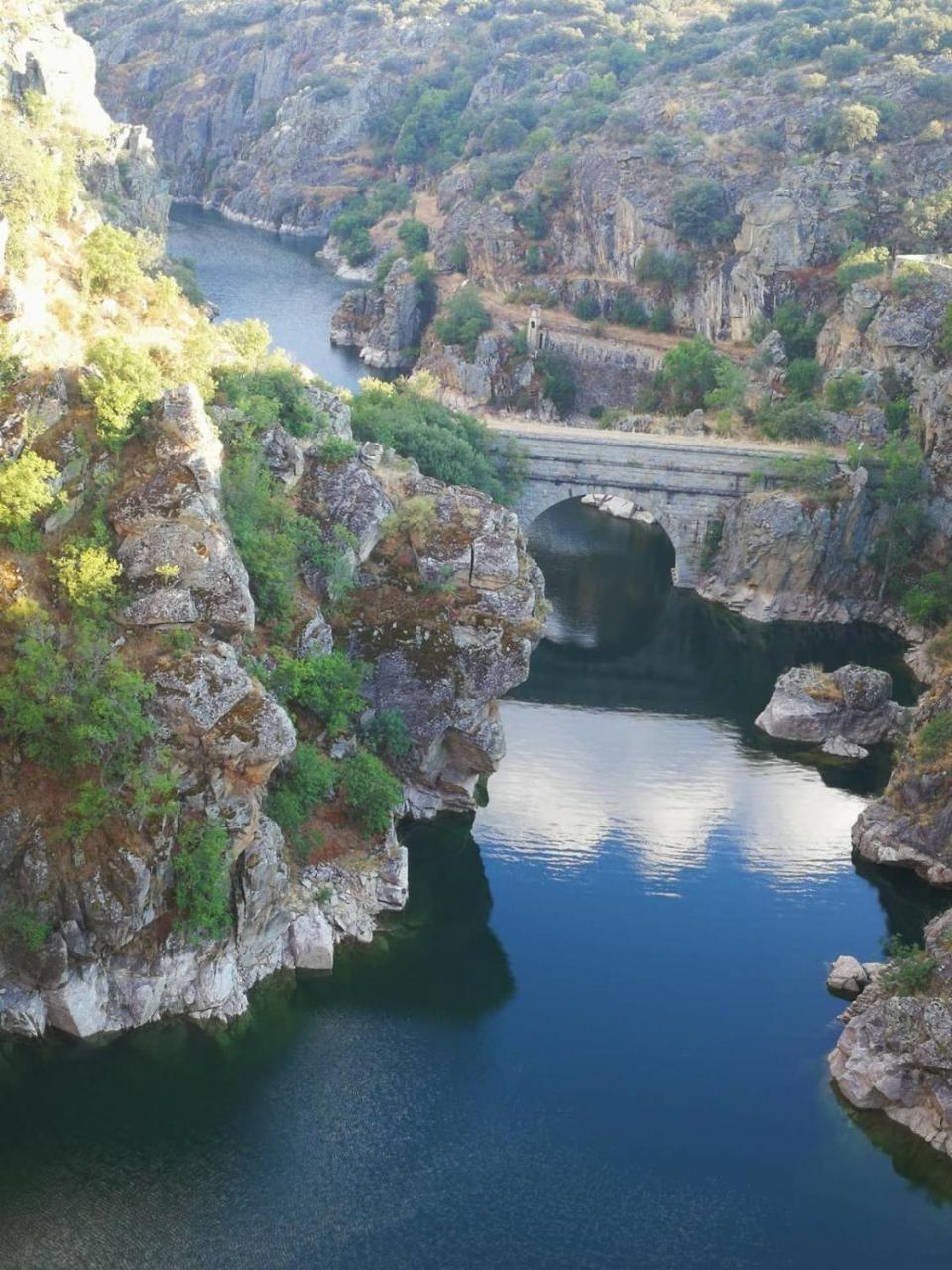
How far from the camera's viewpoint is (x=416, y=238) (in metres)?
102

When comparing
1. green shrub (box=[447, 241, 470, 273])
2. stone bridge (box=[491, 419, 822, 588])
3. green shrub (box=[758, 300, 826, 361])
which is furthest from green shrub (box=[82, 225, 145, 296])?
green shrub (box=[447, 241, 470, 273])

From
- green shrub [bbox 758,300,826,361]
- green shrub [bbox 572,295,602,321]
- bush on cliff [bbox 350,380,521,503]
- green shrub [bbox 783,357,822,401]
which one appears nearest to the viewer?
bush on cliff [bbox 350,380,521,503]

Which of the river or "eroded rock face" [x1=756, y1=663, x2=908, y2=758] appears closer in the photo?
the river

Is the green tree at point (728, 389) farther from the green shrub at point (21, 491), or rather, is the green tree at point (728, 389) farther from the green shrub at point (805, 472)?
the green shrub at point (21, 491)

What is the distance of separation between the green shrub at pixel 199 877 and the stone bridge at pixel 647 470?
3168cm

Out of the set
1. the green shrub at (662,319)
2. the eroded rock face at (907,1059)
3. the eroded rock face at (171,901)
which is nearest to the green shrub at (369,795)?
the eroded rock face at (171,901)

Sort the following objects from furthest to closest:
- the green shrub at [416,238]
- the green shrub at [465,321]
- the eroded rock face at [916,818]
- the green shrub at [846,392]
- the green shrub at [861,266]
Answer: the green shrub at [416,238] → the green shrub at [465,321] → the green shrub at [861,266] → the green shrub at [846,392] → the eroded rock face at [916,818]

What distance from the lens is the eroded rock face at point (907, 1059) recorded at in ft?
94.3

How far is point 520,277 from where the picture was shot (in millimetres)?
89000

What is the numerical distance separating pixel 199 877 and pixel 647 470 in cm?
3418

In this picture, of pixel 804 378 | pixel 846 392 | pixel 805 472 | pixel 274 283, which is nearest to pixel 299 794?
pixel 805 472

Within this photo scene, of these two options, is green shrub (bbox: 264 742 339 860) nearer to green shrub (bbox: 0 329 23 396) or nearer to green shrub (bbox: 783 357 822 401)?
green shrub (bbox: 0 329 23 396)

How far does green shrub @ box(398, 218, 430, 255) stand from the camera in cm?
10225

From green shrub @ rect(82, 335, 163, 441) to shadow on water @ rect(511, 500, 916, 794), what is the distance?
20.3 metres
